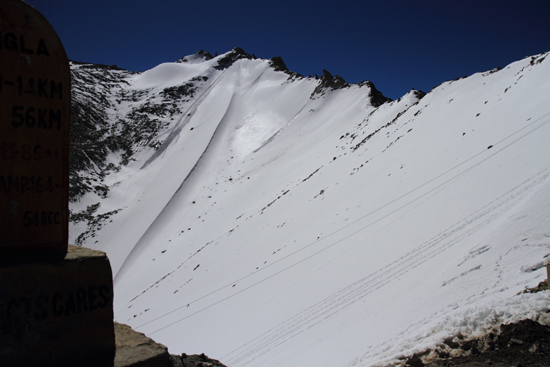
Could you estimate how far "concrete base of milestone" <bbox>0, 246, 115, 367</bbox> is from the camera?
2.54 m

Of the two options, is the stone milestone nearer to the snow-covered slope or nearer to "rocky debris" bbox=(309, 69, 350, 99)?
the snow-covered slope

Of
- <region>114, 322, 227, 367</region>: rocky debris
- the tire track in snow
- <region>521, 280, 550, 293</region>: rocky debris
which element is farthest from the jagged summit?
<region>114, 322, 227, 367</region>: rocky debris

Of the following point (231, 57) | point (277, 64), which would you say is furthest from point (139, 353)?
point (231, 57)

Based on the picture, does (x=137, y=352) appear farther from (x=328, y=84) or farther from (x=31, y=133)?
(x=328, y=84)

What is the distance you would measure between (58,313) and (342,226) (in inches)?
565

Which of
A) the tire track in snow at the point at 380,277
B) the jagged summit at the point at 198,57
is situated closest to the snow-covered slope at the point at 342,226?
the tire track in snow at the point at 380,277

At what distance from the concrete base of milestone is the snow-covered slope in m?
3.94

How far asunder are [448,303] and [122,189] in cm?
4755

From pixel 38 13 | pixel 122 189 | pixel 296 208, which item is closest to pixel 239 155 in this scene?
pixel 122 189

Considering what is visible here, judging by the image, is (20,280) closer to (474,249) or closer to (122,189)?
(474,249)

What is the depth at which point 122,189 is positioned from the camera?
4731cm

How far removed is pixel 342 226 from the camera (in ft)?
53.2

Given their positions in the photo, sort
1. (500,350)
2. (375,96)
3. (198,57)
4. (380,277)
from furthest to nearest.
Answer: (198,57) < (375,96) < (380,277) < (500,350)

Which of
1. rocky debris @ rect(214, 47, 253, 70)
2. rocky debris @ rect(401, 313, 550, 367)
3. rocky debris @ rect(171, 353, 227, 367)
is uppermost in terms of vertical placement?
rocky debris @ rect(214, 47, 253, 70)
